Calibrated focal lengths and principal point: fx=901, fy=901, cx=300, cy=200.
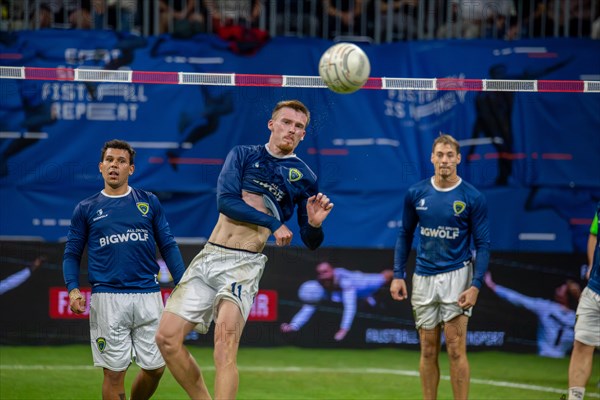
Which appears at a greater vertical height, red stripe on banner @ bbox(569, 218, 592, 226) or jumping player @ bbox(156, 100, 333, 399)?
jumping player @ bbox(156, 100, 333, 399)

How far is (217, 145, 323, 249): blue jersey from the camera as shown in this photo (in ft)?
21.5

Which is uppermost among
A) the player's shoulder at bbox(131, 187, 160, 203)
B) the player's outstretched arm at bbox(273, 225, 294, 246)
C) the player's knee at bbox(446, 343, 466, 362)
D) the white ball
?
the white ball

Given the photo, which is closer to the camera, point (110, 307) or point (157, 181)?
point (110, 307)

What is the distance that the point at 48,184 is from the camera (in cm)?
1170

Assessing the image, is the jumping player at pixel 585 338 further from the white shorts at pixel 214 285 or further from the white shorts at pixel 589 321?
the white shorts at pixel 214 285

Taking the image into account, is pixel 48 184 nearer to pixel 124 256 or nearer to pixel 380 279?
pixel 380 279

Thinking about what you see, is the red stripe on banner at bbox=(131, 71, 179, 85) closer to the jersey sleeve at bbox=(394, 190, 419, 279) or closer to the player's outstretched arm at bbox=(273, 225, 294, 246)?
the jersey sleeve at bbox=(394, 190, 419, 279)

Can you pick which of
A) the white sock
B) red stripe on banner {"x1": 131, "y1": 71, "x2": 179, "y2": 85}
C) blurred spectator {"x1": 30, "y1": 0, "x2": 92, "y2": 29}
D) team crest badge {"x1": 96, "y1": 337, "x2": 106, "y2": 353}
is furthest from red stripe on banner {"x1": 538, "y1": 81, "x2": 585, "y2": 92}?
blurred spectator {"x1": 30, "y1": 0, "x2": 92, "y2": 29}

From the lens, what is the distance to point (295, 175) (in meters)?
6.76

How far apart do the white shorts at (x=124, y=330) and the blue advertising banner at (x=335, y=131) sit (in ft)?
16.2

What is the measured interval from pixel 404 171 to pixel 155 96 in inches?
135

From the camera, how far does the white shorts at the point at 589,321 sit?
24.6 ft

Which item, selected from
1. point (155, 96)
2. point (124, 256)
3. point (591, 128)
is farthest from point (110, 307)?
point (591, 128)

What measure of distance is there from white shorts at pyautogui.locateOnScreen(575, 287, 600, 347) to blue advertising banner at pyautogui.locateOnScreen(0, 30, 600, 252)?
424cm
